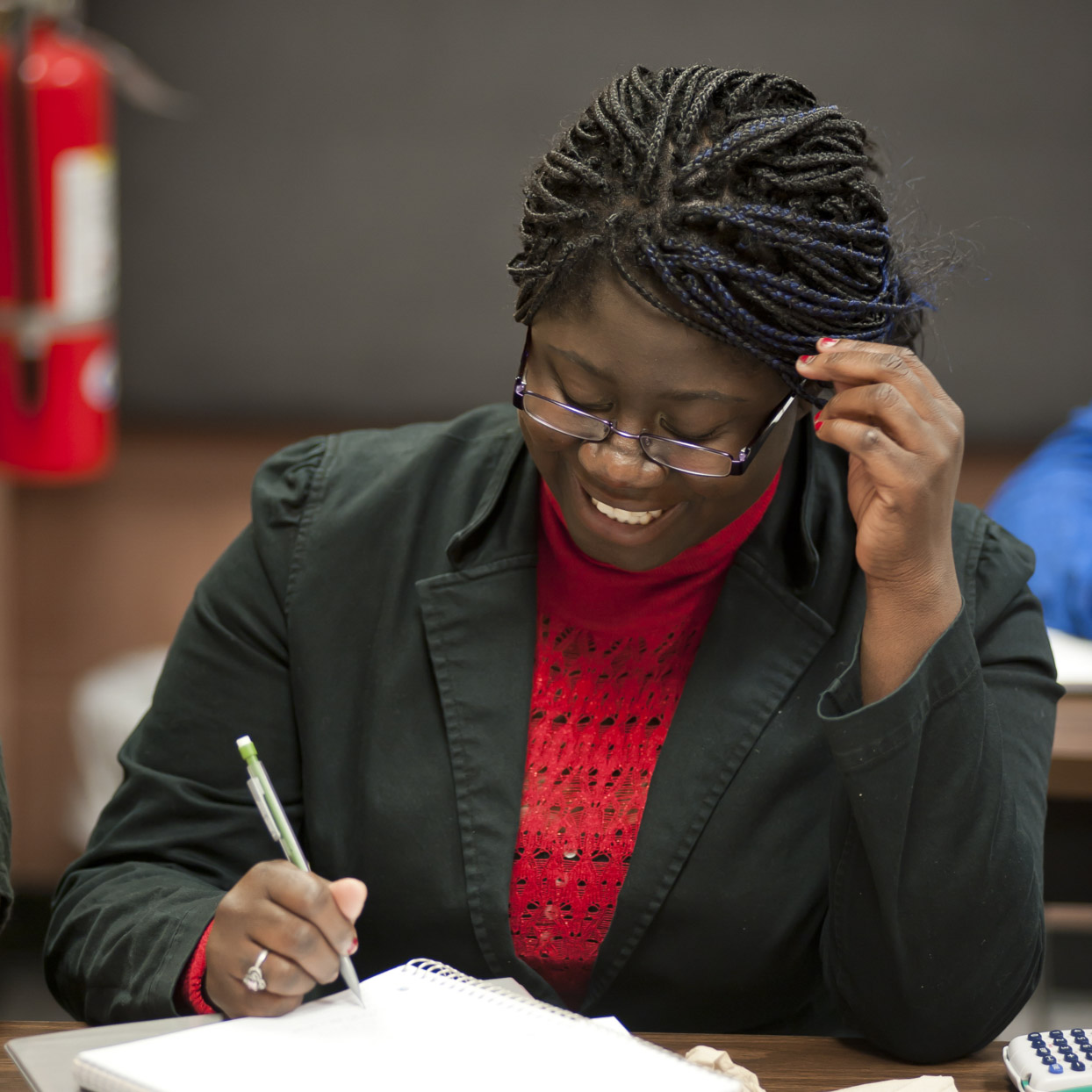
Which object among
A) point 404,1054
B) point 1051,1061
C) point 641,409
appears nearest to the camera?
point 404,1054

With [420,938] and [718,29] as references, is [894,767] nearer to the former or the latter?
[420,938]

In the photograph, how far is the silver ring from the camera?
0.89 metres

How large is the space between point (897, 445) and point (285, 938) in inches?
21.5

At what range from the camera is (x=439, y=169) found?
2.84 m

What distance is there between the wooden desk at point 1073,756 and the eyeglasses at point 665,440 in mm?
843

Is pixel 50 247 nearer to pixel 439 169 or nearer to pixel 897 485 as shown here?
pixel 897 485

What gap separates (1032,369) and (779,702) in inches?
76.8

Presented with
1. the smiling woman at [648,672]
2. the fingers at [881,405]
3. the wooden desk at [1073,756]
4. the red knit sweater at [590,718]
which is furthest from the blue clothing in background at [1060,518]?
the fingers at [881,405]

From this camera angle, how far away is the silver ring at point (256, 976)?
89 centimetres

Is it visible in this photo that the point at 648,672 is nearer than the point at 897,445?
No

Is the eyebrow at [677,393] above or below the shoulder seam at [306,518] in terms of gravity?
above

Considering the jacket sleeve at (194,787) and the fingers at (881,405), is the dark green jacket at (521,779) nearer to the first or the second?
the jacket sleeve at (194,787)

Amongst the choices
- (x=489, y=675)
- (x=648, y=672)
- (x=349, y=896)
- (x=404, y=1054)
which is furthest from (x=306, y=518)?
(x=404, y=1054)

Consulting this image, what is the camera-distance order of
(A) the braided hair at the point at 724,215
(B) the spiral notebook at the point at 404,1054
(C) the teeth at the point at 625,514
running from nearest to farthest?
(B) the spiral notebook at the point at 404,1054, (A) the braided hair at the point at 724,215, (C) the teeth at the point at 625,514
